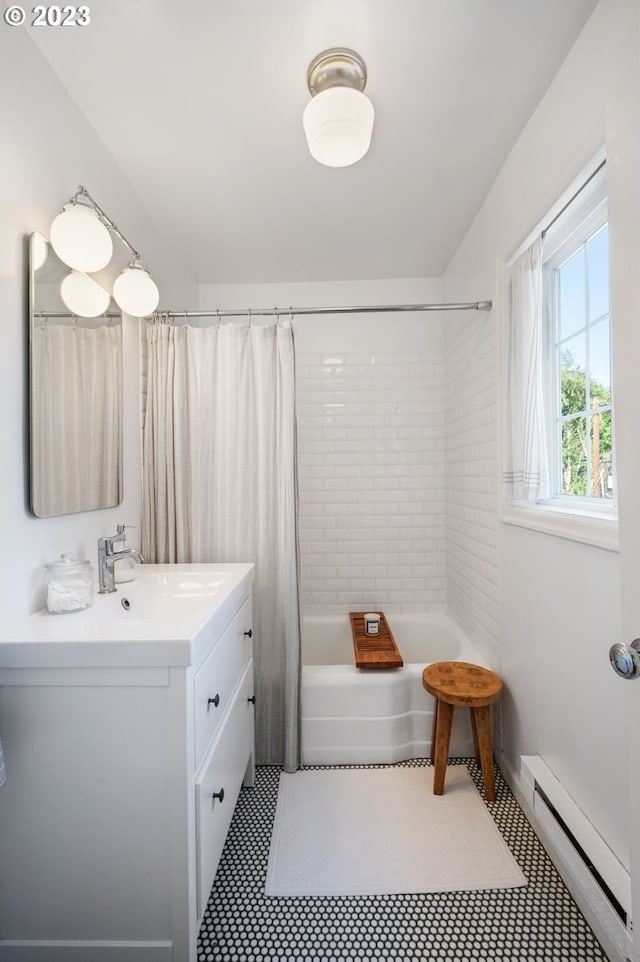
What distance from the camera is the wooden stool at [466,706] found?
1728 mm

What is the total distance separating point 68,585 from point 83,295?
959 mm

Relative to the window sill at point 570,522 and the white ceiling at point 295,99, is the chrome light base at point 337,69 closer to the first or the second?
the white ceiling at point 295,99

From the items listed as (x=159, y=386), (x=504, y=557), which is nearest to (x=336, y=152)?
(x=159, y=386)

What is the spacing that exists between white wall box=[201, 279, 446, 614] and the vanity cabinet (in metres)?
1.83

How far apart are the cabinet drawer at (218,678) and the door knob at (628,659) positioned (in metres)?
0.91

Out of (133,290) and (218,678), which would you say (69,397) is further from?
(218,678)

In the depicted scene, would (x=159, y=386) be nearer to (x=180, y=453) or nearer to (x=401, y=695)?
(x=180, y=453)

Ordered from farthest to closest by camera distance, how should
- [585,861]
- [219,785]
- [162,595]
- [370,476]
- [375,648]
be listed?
[370,476] < [375,648] < [162,595] < [219,785] < [585,861]

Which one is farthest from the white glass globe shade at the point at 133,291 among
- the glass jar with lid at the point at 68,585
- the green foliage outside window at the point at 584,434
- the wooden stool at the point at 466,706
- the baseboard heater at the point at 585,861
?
the baseboard heater at the point at 585,861

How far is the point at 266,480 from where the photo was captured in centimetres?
196

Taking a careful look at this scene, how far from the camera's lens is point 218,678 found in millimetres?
1292

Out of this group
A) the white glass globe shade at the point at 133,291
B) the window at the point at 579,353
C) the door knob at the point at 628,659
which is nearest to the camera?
the door knob at the point at 628,659

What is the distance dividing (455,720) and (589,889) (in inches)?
35.3

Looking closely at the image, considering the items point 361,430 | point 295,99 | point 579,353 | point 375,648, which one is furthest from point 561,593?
point 295,99
